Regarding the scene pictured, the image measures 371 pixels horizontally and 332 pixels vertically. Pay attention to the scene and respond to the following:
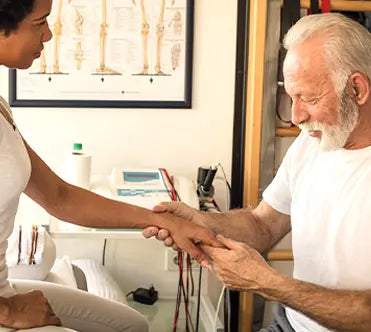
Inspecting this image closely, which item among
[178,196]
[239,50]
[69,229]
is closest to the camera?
[69,229]

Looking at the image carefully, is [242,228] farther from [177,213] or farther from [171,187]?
[171,187]

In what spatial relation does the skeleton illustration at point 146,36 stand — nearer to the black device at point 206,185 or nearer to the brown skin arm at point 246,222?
the black device at point 206,185

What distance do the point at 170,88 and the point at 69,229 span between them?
0.72 metres

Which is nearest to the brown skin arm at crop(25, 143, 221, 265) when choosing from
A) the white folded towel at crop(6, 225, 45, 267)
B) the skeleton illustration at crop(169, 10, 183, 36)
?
the white folded towel at crop(6, 225, 45, 267)

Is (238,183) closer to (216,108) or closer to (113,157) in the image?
(216,108)

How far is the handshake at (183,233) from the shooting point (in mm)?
1692

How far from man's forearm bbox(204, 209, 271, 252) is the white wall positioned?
2.08 ft

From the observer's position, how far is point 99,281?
221cm

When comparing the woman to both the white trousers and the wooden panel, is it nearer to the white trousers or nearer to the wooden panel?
the white trousers

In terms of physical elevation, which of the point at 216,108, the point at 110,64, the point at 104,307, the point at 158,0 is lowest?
the point at 104,307

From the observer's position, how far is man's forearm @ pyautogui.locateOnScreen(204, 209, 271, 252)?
1859 mm

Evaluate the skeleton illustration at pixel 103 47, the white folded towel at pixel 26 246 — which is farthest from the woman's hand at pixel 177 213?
the skeleton illustration at pixel 103 47

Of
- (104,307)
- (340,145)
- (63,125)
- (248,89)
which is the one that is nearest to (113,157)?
(63,125)

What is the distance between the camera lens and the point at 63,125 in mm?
2445
